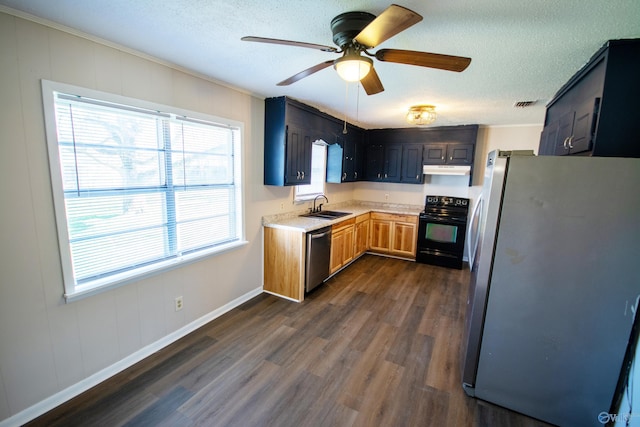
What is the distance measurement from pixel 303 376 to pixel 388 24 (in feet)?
7.89

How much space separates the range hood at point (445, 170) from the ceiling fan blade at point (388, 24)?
12.4ft

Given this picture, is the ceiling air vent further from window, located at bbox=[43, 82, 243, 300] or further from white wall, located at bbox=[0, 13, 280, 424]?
white wall, located at bbox=[0, 13, 280, 424]

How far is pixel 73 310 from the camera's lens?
1.89 m

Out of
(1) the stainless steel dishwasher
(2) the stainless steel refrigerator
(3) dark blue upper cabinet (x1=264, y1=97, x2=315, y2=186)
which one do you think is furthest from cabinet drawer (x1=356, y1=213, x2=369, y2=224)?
(2) the stainless steel refrigerator

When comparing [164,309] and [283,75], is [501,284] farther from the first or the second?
[164,309]

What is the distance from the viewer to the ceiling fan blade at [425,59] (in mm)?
1449

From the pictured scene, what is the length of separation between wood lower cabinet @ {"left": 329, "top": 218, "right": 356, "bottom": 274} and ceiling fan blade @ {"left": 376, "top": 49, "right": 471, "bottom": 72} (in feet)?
8.57

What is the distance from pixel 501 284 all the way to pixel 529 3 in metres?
1.64

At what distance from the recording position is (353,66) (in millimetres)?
1553

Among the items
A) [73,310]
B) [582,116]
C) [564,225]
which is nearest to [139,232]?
[73,310]

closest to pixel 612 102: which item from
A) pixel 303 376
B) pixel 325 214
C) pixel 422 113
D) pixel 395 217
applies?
pixel 422 113

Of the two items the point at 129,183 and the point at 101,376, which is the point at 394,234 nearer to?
the point at 129,183

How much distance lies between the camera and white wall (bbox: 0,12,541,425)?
158 cm

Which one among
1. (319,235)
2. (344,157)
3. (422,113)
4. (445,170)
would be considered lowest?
(319,235)
